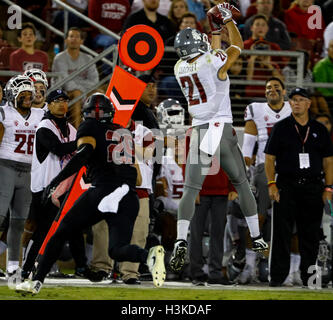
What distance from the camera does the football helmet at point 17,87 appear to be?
412 inches

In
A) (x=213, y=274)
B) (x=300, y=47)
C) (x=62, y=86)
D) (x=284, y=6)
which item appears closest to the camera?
(x=213, y=274)

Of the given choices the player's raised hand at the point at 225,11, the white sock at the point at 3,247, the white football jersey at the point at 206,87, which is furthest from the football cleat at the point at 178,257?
the white sock at the point at 3,247

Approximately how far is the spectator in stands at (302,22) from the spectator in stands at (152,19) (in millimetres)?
2401

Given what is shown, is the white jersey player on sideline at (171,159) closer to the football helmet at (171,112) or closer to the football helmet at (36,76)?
the football helmet at (171,112)

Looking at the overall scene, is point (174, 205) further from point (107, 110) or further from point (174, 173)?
point (107, 110)

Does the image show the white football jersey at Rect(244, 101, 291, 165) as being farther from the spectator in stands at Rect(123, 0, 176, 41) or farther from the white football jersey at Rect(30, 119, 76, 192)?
the spectator in stands at Rect(123, 0, 176, 41)

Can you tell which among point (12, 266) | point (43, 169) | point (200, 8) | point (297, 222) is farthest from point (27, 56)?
point (297, 222)

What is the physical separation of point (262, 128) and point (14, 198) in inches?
122

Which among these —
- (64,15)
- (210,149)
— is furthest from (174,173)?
(64,15)

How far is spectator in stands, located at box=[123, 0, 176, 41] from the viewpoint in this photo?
1367 cm

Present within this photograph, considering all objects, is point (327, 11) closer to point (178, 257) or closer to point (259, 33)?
point (259, 33)

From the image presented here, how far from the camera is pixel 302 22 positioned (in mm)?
15273

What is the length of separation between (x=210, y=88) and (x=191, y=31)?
0.59 metres

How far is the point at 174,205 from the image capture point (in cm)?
1159
